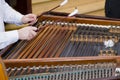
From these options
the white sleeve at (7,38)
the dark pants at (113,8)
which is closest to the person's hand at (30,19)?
the white sleeve at (7,38)

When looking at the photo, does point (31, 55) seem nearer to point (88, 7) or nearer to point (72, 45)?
point (72, 45)

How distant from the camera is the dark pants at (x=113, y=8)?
8.30ft

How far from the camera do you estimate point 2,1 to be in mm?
2127

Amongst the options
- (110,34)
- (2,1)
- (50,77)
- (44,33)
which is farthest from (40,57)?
(2,1)

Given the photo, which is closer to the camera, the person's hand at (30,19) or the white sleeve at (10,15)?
the person's hand at (30,19)

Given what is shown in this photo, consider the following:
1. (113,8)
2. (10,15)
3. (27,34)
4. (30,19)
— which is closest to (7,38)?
(27,34)

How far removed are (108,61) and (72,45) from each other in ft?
0.93

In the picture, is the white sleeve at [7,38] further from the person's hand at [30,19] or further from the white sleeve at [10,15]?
the white sleeve at [10,15]

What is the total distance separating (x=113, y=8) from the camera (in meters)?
2.55

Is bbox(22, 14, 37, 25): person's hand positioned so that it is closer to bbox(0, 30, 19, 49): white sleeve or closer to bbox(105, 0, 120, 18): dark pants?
bbox(0, 30, 19, 49): white sleeve

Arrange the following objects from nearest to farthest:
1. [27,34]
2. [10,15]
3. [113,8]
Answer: [27,34] < [10,15] < [113,8]

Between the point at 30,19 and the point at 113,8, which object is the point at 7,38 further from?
the point at 113,8

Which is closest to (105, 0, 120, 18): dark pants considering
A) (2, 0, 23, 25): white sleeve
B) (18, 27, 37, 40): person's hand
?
(2, 0, 23, 25): white sleeve

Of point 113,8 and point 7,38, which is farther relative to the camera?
point 113,8
